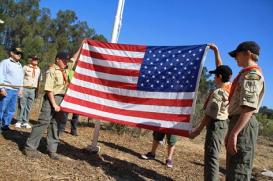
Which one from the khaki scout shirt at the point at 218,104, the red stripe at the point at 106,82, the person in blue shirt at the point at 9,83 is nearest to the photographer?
the khaki scout shirt at the point at 218,104

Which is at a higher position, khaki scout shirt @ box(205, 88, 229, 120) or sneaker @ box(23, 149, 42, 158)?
khaki scout shirt @ box(205, 88, 229, 120)

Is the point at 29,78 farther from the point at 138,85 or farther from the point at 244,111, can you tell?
the point at 244,111

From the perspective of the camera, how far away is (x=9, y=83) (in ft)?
25.4

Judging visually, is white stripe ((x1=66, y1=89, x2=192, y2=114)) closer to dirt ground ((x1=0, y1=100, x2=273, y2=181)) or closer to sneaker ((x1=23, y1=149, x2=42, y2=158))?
dirt ground ((x1=0, y1=100, x2=273, y2=181))

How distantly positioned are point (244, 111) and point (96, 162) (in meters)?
3.27

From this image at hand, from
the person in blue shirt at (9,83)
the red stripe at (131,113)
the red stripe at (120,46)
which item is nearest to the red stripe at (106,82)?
the red stripe at (131,113)

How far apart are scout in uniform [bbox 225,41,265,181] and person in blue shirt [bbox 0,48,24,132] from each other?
4.83 metres

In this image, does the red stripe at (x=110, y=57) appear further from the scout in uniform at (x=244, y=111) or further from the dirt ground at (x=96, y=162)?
the scout in uniform at (x=244, y=111)

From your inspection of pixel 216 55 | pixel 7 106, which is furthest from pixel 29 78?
pixel 216 55

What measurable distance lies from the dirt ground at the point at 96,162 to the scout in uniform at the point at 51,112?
188 millimetres

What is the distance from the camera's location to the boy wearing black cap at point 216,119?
5379 millimetres

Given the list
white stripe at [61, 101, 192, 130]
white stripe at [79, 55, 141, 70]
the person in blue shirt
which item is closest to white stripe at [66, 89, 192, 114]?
white stripe at [61, 101, 192, 130]

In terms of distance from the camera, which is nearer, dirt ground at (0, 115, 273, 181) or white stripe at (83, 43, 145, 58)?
dirt ground at (0, 115, 273, 181)

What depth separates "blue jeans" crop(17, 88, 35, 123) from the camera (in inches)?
353
